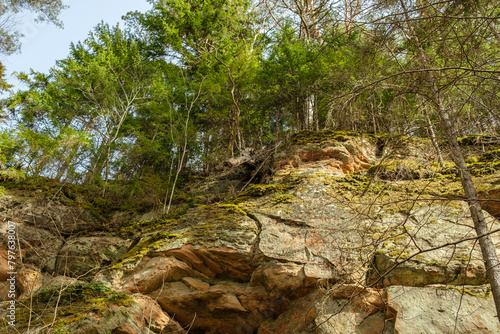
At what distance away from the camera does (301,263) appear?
4.84 metres

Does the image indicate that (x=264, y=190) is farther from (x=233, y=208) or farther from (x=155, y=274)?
(x=155, y=274)

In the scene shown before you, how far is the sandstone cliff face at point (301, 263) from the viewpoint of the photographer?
3838mm

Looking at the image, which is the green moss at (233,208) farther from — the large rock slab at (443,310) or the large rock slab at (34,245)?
the large rock slab at (34,245)

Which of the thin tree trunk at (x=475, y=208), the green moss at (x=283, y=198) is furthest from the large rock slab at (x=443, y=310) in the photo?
the green moss at (x=283, y=198)

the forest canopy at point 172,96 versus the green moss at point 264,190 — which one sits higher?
the forest canopy at point 172,96

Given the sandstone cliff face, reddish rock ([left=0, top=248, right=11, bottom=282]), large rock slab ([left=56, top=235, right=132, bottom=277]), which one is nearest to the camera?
the sandstone cliff face

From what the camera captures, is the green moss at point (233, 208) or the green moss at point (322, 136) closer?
the green moss at point (233, 208)

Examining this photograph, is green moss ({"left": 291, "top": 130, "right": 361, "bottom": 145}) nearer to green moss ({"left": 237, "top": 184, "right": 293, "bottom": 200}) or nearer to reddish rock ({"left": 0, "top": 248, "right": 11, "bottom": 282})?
green moss ({"left": 237, "top": 184, "right": 293, "bottom": 200})

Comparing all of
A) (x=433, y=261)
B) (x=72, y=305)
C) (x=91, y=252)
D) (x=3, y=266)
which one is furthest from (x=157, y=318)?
(x=433, y=261)

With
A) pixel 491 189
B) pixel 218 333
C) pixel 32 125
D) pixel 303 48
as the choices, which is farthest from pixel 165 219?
pixel 32 125

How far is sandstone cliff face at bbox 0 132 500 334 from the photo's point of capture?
3838mm

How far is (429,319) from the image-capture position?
3.71 metres

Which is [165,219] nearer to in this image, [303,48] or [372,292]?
[372,292]

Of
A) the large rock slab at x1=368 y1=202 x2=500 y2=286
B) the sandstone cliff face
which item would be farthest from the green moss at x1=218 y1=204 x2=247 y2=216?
the large rock slab at x1=368 y1=202 x2=500 y2=286
